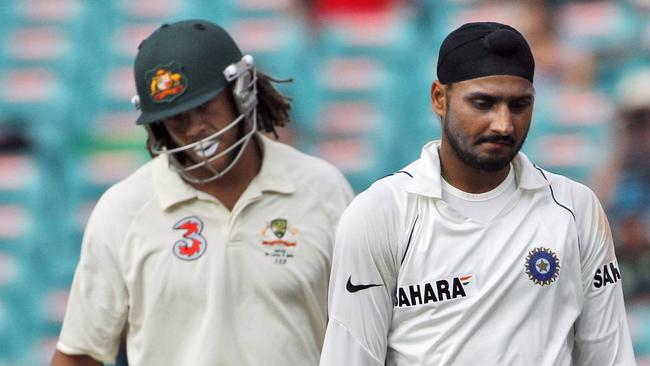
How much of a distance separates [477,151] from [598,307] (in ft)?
1.44

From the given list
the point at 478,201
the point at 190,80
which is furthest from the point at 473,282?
the point at 190,80

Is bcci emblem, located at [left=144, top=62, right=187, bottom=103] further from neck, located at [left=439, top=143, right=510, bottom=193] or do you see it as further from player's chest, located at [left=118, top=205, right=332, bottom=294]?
neck, located at [left=439, top=143, right=510, bottom=193]

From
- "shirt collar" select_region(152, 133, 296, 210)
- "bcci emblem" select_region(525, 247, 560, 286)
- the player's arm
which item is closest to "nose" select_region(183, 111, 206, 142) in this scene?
"shirt collar" select_region(152, 133, 296, 210)

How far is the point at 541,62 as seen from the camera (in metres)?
6.39

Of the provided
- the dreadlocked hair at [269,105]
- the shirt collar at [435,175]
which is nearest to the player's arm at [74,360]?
the dreadlocked hair at [269,105]

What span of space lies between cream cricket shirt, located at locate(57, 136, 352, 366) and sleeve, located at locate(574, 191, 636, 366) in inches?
33.1

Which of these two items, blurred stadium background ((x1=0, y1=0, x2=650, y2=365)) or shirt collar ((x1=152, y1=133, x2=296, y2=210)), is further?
blurred stadium background ((x1=0, y1=0, x2=650, y2=365))

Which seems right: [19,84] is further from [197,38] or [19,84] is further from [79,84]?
[197,38]

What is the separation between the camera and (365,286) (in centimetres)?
298

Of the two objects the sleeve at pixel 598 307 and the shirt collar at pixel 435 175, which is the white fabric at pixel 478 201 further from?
the sleeve at pixel 598 307

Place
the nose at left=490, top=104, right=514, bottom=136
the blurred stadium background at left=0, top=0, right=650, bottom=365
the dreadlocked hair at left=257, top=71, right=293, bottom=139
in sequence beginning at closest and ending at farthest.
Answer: the nose at left=490, top=104, right=514, bottom=136 < the dreadlocked hair at left=257, top=71, right=293, bottom=139 < the blurred stadium background at left=0, top=0, right=650, bottom=365

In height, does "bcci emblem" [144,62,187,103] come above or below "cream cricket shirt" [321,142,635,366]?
above

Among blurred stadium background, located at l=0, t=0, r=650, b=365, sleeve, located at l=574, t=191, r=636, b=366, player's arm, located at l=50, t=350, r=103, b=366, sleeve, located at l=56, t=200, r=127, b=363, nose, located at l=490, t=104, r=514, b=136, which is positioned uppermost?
nose, located at l=490, t=104, r=514, b=136

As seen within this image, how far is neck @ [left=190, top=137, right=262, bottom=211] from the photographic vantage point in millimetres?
3648
